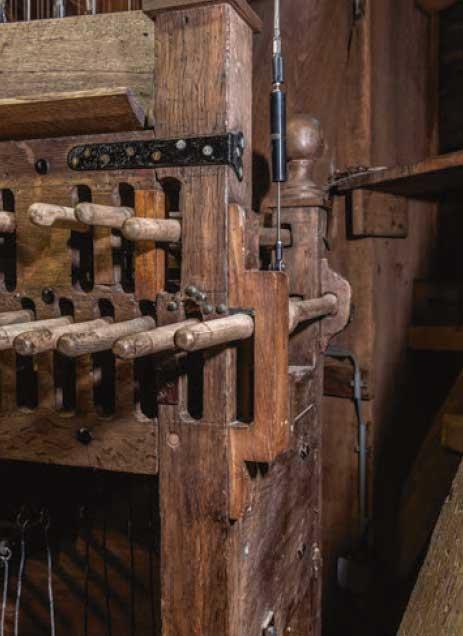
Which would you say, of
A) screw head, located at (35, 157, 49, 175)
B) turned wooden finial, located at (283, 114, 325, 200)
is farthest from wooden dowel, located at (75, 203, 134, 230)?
turned wooden finial, located at (283, 114, 325, 200)

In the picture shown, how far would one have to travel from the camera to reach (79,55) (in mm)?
1338

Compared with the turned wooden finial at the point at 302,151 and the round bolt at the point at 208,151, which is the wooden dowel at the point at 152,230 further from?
the turned wooden finial at the point at 302,151

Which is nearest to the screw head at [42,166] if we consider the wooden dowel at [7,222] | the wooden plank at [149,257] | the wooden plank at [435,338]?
the wooden dowel at [7,222]

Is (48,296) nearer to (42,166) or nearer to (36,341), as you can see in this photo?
(42,166)

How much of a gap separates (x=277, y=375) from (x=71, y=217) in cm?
44

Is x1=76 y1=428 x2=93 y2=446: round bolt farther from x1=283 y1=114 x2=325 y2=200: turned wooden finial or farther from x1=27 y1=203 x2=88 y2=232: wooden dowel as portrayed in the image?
x1=283 y1=114 x2=325 y2=200: turned wooden finial

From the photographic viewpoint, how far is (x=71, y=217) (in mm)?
1041

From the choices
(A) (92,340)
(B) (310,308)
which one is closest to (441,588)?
(B) (310,308)

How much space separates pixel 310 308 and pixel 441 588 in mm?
650

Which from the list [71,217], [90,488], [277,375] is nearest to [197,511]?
[277,375]

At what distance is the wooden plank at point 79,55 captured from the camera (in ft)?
4.30

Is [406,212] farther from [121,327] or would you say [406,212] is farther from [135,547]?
[121,327]

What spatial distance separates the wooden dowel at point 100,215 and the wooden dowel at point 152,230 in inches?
1.4

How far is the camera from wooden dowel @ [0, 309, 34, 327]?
4.06ft
